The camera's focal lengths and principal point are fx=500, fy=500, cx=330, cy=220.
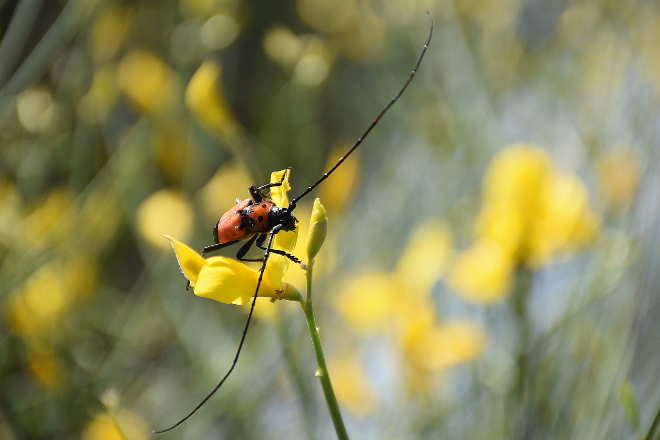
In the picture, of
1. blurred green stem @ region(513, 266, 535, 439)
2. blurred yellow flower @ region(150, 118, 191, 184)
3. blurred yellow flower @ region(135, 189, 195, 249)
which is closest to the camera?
blurred green stem @ region(513, 266, 535, 439)

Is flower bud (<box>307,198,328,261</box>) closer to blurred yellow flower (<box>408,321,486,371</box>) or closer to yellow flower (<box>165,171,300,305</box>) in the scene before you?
yellow flower (<box>165,171,300,305</box>)

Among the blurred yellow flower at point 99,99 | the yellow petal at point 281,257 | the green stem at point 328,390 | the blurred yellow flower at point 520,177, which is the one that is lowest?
the green stem at point 328,390

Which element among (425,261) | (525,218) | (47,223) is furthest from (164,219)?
(525,218)

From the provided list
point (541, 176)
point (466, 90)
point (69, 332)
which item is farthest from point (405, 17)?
point (69, 332)

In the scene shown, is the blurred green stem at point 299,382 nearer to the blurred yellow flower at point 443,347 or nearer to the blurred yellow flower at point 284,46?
the blurred yellow flower at point 443,347

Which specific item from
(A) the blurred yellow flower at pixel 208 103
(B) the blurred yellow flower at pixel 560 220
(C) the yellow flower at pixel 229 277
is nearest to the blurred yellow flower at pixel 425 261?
(B) the blurred yellow flower at pixel 560 220

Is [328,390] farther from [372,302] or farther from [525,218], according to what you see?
[372,302]

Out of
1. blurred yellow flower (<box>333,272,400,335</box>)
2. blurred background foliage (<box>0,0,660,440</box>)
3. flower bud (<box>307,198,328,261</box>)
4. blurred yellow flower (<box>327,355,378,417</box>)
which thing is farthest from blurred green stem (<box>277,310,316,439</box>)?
blurred yellow flower (<box>327,355,378,417</box>)
